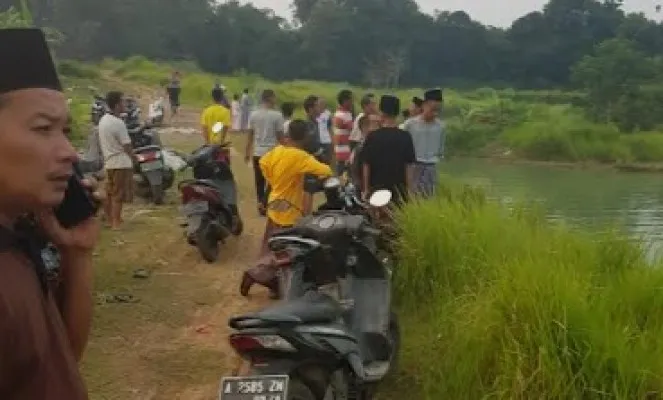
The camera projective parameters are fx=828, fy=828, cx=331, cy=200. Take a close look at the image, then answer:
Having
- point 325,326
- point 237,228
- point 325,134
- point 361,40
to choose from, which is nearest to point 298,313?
point 325,326

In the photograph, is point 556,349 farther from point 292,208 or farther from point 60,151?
point 292,208

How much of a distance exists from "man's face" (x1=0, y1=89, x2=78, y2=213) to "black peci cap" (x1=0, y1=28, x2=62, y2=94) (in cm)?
2

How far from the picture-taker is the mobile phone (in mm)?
1561

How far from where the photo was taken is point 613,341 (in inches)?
128

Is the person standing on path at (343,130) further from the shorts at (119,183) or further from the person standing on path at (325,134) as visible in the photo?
the shorts at (119,183)

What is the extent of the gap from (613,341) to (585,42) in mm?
55203

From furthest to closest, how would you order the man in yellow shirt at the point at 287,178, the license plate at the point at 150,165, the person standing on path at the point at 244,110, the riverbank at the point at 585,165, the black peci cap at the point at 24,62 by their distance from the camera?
the riverbank at the point at 585,165, the person standing on path at the point at 244,110, the license plate at the point at 150,165, the man in yellow shirt at the point at 287,178, the black peci cap at the point at 24,62

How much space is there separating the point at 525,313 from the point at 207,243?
12.3ft

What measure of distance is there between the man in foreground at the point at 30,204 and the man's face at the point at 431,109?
6.22 m

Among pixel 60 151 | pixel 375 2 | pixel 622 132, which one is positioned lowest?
pixel 622 132

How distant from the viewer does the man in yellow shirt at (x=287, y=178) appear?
18.4ft

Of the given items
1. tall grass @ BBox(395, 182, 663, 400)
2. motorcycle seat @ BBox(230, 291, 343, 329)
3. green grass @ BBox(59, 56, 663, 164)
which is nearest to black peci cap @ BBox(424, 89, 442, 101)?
tall grass @ BBox(395, 182, 663, 400)

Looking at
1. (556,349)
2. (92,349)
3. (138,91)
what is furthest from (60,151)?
(138,91)

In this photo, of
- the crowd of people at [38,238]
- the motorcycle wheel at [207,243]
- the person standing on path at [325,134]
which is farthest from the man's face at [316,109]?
the crowd of people at [38,238]
